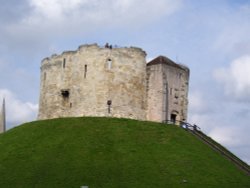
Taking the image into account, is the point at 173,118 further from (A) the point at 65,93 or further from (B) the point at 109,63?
(A) the point at 65,93

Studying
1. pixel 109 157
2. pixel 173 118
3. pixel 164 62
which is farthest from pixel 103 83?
pixel 109 157

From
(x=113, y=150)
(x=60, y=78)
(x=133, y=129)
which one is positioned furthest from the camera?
(x=60, y=78)

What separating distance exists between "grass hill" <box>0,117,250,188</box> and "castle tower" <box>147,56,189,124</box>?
2963 mm

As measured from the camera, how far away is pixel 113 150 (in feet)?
134

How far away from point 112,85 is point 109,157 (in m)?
10.5

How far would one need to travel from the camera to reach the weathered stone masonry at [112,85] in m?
48.4

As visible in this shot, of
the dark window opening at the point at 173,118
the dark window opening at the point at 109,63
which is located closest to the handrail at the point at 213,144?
the dark window opening at the point at 173,118

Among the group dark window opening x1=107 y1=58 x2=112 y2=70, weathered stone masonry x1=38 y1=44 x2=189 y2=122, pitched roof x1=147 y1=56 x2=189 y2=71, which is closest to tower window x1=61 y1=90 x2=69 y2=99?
weathered stone masonry x1=38 y1=44 x2=189 y2=122

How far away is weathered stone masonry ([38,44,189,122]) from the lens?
4844 centimetres

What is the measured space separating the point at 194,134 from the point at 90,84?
10128 millimetres

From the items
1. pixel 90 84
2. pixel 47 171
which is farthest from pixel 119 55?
pixel 47 171

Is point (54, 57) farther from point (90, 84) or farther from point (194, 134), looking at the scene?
point (194, 134)

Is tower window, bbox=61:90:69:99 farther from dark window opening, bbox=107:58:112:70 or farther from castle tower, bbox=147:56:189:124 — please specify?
castle tower, bbox=147:56:189:124

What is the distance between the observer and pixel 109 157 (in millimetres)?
39344
